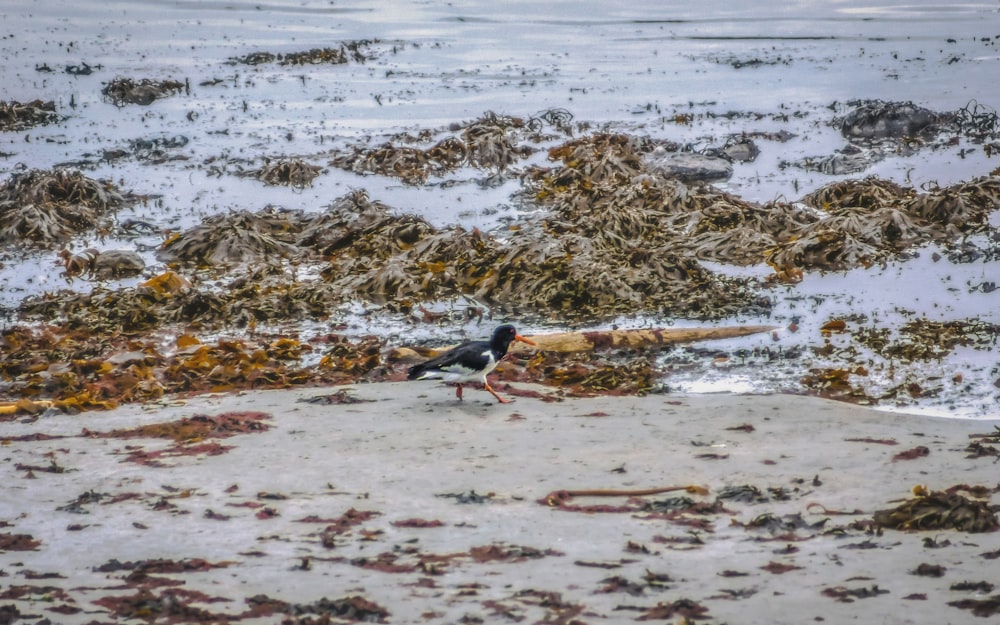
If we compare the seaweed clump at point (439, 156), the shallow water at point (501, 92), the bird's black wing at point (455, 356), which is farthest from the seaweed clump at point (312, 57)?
the bird's black wing at point (455, 356)

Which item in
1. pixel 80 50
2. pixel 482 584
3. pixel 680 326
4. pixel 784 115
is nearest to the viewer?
pixel 482 584

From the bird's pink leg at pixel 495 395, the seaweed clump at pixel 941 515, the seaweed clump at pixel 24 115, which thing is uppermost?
the seaweed clump at pixel 24 115

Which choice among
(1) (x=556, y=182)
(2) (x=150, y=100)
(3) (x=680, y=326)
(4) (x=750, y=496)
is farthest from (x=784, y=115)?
(4) (x=750, y=496)

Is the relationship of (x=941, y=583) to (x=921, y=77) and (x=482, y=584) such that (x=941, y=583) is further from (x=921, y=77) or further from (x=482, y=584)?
(x=921, y=77)

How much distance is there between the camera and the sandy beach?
5.44m

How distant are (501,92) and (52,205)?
9026 mm

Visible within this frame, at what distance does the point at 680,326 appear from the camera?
36.4 feet

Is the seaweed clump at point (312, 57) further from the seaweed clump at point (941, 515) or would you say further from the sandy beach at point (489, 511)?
the seaweed clump at point (941, 515)

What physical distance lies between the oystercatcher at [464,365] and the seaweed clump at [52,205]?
23.5 ft

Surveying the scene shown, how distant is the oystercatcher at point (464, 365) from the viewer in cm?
877

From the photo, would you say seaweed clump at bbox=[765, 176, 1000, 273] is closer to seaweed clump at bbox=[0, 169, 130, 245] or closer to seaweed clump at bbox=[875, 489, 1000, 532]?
seaweed clump at bbox=[875, 489, 1000, 532]

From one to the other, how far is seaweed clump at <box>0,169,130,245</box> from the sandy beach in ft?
19.9

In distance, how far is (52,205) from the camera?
14.9 m

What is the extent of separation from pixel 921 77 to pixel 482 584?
726 inches
